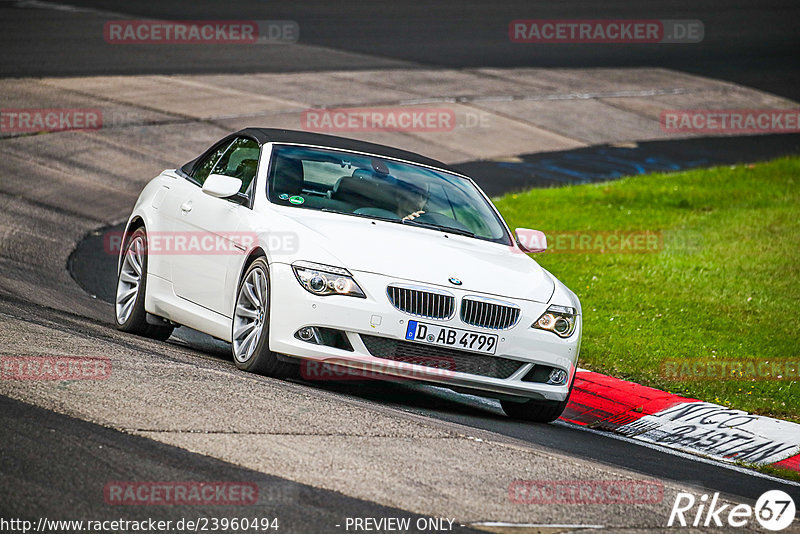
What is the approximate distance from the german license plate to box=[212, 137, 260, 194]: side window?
1.97 meters

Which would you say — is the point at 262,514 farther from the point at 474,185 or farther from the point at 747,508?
the point at 474,185

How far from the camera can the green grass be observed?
10.3m

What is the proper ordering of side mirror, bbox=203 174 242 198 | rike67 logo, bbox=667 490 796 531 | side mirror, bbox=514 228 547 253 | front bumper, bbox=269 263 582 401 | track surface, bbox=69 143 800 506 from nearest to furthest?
rike67 logo, bbox=667 490 796 531, track surface, bbox=69 143 800 506, front bumper, bbox=269 263 582 401, side mirror, bbox=203 174 242 198, side mirror, bbox=514 228 547 253

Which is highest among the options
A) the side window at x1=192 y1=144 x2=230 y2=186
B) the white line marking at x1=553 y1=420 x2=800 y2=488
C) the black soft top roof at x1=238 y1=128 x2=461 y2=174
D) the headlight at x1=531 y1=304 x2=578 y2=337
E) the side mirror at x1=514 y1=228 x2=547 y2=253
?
the black soft top roof at x1=238 y1=128 x2=461 y2=174

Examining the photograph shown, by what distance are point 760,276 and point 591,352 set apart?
156 inches

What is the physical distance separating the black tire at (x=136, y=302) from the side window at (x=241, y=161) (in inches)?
33.6

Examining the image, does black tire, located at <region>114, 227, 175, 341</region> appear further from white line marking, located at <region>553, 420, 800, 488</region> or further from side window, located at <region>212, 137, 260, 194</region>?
white line marking, located at <region>553, 420, 800, 488</region>

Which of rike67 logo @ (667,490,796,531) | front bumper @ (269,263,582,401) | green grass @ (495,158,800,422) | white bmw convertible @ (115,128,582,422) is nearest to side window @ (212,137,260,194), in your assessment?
white bmw convertible @ (115,128,582,422)

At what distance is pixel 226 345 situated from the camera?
1037cm

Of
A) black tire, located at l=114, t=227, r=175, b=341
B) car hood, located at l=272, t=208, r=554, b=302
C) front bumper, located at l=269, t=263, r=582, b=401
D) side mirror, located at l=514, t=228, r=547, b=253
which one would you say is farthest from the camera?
black tire, located at l=114, t=227, r=175, b=341

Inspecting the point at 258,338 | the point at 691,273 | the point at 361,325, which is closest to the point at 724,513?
the point at 361,325

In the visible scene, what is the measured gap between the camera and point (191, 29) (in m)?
29.0

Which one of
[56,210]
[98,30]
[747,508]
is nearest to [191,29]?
[98,30]

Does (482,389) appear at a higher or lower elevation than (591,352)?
higher
